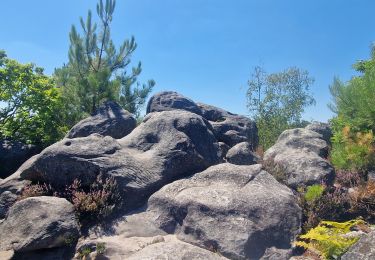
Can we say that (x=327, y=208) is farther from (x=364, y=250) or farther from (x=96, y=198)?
(x=96, y=198)

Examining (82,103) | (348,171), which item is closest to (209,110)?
(82,103)

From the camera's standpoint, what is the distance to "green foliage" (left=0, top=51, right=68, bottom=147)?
1459 cm

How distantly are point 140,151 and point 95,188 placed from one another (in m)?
2.05

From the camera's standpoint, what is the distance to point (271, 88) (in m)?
24.5

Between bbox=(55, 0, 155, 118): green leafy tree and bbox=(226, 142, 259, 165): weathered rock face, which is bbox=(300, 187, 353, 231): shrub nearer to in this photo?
bbox=(226, 142, 259, 165): weathered rock face

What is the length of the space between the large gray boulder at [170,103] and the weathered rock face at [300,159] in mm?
4178

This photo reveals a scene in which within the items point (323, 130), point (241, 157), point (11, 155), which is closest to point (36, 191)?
point (11, 155)

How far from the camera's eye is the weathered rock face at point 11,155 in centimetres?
1349

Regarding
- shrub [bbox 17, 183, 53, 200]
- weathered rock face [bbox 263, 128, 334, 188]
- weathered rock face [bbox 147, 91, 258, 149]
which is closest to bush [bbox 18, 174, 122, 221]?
shrub [bbox 17, 183, 53, 200]

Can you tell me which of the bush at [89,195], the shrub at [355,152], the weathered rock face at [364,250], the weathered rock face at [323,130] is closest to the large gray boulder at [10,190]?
the bush at [89,195]

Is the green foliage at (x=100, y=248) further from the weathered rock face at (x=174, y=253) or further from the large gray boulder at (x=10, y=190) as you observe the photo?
the large gray boulder at (x=10, y=190)

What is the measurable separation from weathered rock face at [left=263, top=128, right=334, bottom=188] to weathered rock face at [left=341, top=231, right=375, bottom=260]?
19.7 feet

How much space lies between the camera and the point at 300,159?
1150 cm

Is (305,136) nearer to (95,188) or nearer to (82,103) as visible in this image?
(95,188)
